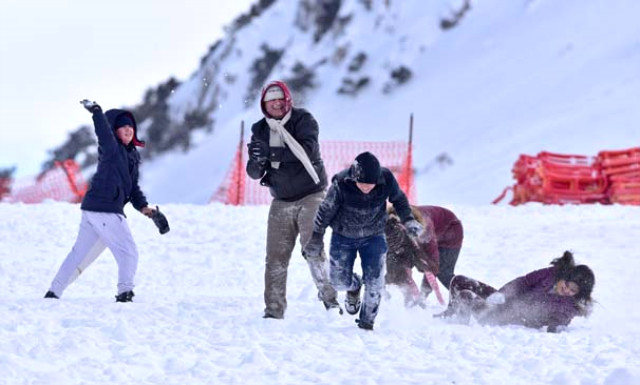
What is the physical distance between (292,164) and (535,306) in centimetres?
214

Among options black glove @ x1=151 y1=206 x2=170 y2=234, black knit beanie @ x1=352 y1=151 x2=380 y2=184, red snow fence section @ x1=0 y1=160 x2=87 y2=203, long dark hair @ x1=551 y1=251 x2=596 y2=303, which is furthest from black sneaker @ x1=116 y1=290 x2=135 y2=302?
red snow fence section @ x1=0 y1=160 x2=87 y2=203

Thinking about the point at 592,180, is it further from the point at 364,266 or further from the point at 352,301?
the point at 364,266

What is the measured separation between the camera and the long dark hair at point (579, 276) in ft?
23.8

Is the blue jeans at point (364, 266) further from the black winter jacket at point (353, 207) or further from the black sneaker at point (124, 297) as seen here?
the black sneaker at point (124, 297)

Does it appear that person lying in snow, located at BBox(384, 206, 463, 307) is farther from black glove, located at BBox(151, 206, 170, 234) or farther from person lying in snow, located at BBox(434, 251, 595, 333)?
black glove, located at BBox(151, 206, 170, 234)

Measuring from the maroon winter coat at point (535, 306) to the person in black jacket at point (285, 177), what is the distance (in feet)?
4.41

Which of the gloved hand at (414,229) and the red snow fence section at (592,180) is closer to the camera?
the gloved hand at (414,229)

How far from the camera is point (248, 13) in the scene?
242ft

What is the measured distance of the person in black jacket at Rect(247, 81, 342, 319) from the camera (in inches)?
262

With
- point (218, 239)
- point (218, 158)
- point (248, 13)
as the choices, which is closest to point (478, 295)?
point (218, 239)

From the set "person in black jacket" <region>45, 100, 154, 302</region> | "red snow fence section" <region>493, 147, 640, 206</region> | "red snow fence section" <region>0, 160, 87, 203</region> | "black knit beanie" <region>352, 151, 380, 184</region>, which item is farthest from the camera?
"red snow fence section" <region>0, 160, 87, 203</region>

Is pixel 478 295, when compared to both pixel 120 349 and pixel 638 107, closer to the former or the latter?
pixel 120 349

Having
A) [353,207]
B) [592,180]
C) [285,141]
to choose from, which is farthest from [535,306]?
[592,180]

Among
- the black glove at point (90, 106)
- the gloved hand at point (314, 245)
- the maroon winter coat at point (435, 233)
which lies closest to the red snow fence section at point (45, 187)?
the maroon winter coat at point (435, 233)
